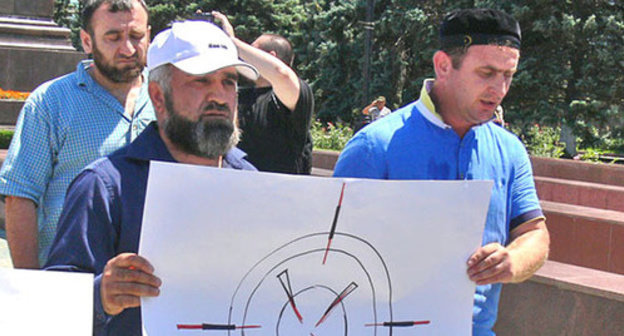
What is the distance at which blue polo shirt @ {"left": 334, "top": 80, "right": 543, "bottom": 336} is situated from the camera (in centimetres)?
266

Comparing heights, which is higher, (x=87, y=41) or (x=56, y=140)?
(x=87, y=41)

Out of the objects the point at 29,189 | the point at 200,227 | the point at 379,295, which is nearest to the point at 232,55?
the point at 200,227

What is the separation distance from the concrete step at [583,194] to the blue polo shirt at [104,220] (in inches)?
351

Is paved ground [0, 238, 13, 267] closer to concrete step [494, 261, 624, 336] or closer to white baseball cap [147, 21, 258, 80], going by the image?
concrete step [494, 261, 624, 336]

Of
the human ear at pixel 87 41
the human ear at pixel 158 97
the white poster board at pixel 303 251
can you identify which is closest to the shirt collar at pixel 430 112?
the white poster board at pixel 303 251

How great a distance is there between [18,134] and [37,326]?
3.84 feet

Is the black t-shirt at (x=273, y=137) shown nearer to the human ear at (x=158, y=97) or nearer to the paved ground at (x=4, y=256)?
the human ear at (x=158, y=97)

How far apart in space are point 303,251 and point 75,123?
1.23 meters

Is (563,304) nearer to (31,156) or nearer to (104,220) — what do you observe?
(31,156)

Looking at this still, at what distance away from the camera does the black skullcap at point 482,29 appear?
265 centimetres

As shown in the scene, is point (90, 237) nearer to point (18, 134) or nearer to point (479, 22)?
point (18, 134)

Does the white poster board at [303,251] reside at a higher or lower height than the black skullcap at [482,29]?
lower

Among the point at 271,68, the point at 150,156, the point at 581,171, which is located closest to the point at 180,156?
the point at 150,156

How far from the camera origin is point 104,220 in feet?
7.06
